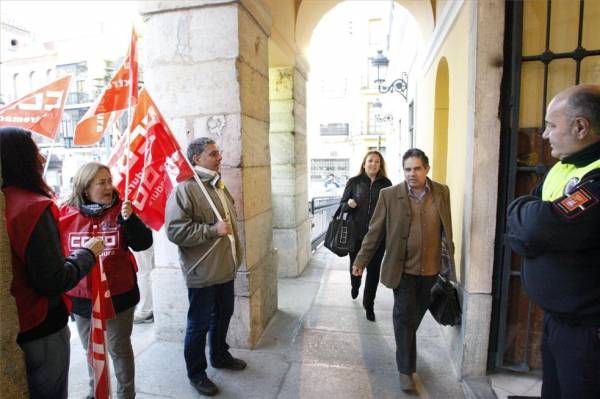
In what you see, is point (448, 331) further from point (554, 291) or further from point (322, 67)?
point (322, 67)

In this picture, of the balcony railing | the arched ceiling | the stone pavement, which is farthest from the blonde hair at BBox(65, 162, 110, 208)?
the balcony railing

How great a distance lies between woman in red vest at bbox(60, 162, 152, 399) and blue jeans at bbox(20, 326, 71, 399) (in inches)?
19.8

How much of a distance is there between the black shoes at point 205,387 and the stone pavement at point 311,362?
0.17ft

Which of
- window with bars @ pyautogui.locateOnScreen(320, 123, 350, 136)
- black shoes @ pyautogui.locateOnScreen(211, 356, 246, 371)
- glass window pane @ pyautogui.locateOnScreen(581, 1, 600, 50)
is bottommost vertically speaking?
black shoes @ pyautogui.locateOnScreen(211, 356, 246, 371)

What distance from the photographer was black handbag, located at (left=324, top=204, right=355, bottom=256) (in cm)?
434

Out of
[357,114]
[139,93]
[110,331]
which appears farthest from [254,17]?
[357,114]

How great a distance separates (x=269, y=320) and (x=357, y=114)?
29.2 m

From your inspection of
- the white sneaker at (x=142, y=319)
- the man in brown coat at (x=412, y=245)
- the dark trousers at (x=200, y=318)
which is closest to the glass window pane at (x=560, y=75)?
the man in brown coat at (x=412, y=245)

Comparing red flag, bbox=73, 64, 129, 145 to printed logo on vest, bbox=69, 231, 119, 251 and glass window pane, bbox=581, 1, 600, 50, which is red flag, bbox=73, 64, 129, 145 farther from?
glass window pane, bbox=581, 1, 600, 50

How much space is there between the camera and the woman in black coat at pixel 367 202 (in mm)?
4297

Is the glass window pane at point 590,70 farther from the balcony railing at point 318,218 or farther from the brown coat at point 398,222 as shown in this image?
the balcony railing at point 318,218

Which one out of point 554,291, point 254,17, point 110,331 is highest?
point 254,17

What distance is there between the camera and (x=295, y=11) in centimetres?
550

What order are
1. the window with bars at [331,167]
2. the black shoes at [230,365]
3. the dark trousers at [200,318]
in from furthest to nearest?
1. the window with bars at [331,167]
2. the black shoes at [230,365]
3. the dark trousers at [200,318]
